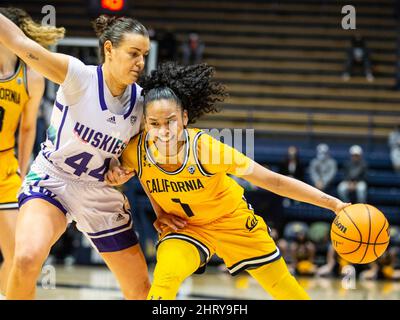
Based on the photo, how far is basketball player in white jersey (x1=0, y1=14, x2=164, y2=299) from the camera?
4.15 m

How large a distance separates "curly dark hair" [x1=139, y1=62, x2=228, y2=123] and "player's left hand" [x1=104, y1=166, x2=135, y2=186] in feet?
1.36

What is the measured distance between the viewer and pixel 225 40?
689 inches

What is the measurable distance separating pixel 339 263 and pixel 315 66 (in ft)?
21.6

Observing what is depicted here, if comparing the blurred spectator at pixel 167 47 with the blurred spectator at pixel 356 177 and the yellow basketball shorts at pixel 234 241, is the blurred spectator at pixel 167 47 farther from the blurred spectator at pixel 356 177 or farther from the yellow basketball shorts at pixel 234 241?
the yellow basketball shorts at pixel 234 241

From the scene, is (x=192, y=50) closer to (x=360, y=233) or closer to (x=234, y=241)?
(x=234, y=241)

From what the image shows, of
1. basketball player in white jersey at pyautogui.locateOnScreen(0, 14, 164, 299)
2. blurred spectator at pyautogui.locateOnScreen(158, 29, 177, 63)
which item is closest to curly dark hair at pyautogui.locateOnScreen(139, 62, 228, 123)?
basketball player in white jersey at pyautogui.locateOnScreen(0, 14, 164, 299)

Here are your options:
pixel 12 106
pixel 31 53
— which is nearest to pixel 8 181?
pixel 12 106

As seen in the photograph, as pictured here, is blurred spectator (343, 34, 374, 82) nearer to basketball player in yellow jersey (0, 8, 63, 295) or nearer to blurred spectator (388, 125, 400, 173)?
blurred spectator (388, 125, 400, 173)

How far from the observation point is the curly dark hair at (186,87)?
4348mm

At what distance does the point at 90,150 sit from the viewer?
436 cm

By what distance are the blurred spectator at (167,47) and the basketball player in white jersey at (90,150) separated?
32.4 feet

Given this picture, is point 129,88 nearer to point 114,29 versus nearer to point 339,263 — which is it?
point 114,29

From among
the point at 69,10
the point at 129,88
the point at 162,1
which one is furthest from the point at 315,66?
the point at 129,88
